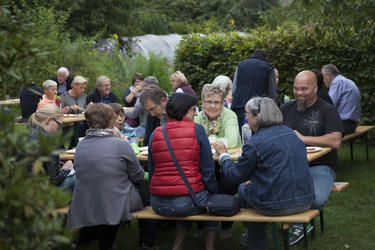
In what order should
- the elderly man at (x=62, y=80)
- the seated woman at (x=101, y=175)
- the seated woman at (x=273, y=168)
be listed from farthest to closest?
the elderly man at (x=62, y=80), the seated woman at (x=101, y=175), the seated woman at (x=273, y=168)

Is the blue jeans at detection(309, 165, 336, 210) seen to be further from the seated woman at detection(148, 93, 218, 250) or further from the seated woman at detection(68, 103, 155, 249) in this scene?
the seated woman at detection(68, 103, 155, 249)

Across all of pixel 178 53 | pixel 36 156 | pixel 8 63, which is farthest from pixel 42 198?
pixel 178 53

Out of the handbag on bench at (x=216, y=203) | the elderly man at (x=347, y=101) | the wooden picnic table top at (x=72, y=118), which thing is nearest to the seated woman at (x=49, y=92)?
the wooden picnic table top at (x=72, y=118)

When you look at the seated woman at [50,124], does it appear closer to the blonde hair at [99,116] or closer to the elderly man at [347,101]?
the blonde hair at [99,116]

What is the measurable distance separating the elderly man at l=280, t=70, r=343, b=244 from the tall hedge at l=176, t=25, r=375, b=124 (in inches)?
132

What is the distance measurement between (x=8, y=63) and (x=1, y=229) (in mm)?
570

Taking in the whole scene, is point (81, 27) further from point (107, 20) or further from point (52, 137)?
point (52, 137)

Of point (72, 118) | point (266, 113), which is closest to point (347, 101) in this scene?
point (266, 113)

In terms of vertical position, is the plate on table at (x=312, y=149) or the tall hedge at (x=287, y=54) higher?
the tall hedge at (x=287, y=54)

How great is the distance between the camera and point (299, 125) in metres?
5.04

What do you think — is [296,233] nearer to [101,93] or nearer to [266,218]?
[266,218]

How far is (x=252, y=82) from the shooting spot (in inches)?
288

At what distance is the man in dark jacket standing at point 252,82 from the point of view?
288 inches

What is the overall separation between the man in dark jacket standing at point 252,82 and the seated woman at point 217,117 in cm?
200
